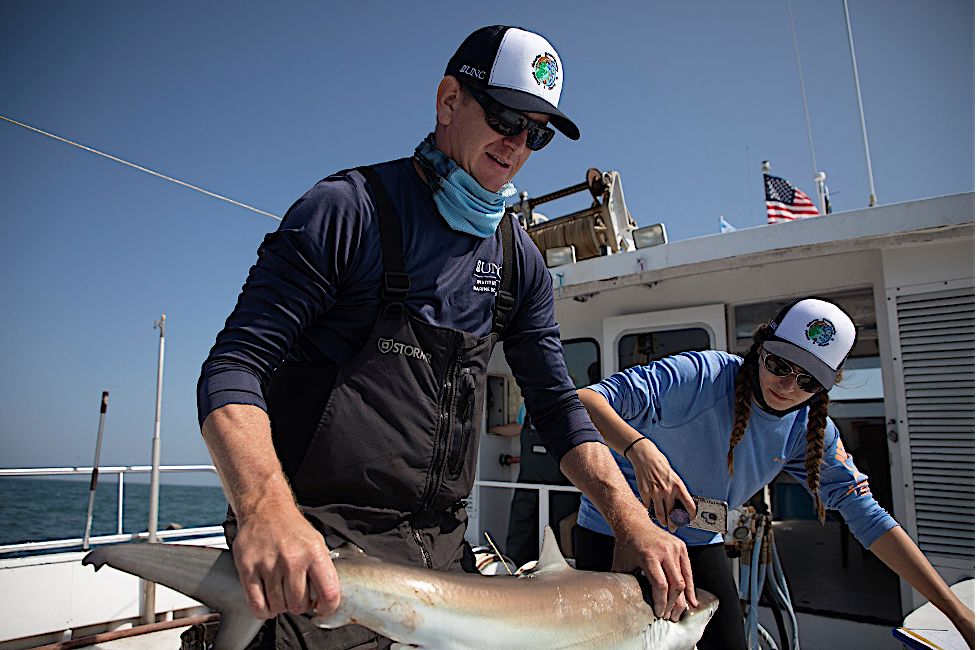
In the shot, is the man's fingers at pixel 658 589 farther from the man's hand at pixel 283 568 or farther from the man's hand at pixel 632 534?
the man's hand at pixel 283 568

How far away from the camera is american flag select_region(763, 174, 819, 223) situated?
704 centimetres

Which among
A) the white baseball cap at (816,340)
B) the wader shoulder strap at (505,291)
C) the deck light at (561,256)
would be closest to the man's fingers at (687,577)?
the wader shoulder strap at (505,291)

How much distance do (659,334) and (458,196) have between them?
568 centimetres

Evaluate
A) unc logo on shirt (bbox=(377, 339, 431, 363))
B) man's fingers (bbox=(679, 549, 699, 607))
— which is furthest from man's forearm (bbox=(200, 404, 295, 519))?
man's fingers (bbox=(679, 549, 699, 607))

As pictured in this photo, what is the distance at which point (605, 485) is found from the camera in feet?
6.51

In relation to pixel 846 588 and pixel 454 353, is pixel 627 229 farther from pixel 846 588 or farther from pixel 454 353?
pixel 454 353

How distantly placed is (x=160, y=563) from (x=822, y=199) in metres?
7.43

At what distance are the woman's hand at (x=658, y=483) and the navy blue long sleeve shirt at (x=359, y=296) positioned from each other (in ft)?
1.44

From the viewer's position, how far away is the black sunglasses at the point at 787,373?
3.03 m

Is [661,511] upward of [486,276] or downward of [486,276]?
downward

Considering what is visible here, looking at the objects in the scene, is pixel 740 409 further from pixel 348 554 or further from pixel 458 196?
pixel 348 554

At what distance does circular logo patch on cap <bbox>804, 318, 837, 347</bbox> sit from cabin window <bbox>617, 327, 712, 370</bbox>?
3.86 m

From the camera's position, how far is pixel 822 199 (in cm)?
692

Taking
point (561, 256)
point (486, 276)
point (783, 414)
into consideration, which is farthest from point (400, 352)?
point (561, 256)
